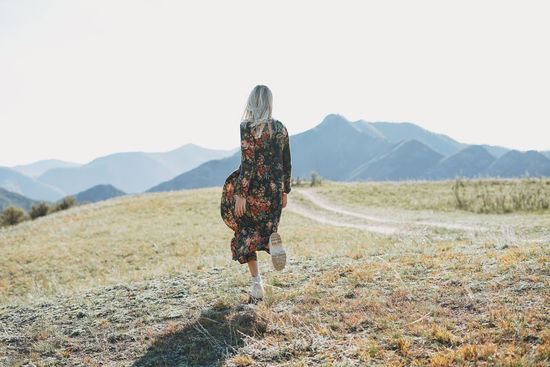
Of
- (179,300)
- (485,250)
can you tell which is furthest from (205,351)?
(485,250)

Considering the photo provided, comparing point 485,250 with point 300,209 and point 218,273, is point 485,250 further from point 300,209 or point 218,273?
point 300,209

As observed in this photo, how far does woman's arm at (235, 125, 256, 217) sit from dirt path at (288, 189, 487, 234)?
407 inches

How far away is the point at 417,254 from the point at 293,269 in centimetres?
243

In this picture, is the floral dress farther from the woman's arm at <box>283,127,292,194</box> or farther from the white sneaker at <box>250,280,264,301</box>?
the white sneaker at <box>250,280,264,301</box>

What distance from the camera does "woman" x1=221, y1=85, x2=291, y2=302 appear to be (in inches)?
201

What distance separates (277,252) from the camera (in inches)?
190

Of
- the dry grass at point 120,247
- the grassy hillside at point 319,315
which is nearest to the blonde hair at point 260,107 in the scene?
the grassy hillside at point 319,315

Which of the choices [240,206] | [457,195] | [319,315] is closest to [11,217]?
[457,195]

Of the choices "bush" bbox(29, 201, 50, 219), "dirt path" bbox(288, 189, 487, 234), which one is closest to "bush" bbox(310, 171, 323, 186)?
"dirt path" bbox(288, 189, 487, 234)

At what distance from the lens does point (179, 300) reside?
19.1 feet

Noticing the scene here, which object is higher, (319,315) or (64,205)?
(319,315)

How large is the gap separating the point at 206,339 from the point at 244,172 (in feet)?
7.05

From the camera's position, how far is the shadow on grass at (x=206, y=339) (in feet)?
12.8

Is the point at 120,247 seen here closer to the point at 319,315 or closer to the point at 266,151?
the point at 266,151
